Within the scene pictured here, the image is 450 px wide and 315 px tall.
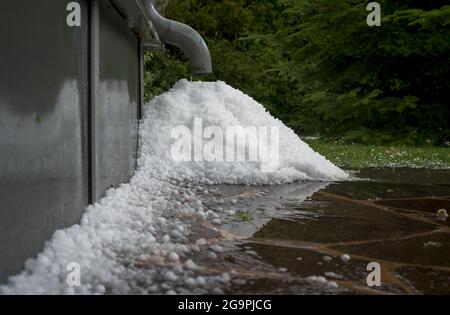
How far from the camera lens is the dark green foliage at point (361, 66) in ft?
36.8

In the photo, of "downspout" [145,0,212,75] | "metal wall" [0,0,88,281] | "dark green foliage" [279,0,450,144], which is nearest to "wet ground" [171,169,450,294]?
"metal wall" [0,0,88,281]

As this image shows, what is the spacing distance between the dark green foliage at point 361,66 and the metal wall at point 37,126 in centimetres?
747

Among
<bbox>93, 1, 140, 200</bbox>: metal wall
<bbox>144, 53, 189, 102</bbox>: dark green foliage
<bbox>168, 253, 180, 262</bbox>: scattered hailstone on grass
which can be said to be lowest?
<bbox>168, 253, 180, 262</bbox>: scattered hailstone on grass

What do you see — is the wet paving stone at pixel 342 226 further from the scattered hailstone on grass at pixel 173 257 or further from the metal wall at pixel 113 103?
the metal wall at pixel 113 103

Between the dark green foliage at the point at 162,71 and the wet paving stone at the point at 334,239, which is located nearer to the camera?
the wet paving stone at the point at 334,239

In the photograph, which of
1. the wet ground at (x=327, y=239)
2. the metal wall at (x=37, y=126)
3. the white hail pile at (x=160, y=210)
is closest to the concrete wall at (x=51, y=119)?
the metal wall at (x=37, y=126)

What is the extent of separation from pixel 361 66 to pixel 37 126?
35.7 feet

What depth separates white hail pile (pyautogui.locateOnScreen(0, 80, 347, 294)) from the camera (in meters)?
2.08

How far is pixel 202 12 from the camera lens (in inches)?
578

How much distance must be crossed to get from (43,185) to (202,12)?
42.7ft

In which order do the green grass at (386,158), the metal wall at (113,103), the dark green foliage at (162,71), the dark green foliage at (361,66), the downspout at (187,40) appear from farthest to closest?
the dark green foliage at (361,66), the dark green foliage at (162,71), the green grass at (386,158), the downspout at (187,40), the metal wall at (113,103)

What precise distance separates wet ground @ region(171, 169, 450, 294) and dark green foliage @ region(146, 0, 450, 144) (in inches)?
267

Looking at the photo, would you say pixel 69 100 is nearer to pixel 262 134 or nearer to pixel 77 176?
pixel 77 176

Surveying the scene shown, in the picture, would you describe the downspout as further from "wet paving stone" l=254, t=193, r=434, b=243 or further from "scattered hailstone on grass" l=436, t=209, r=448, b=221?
"scattered hailstone on grass" l=436, t=209, r=448, b=221
